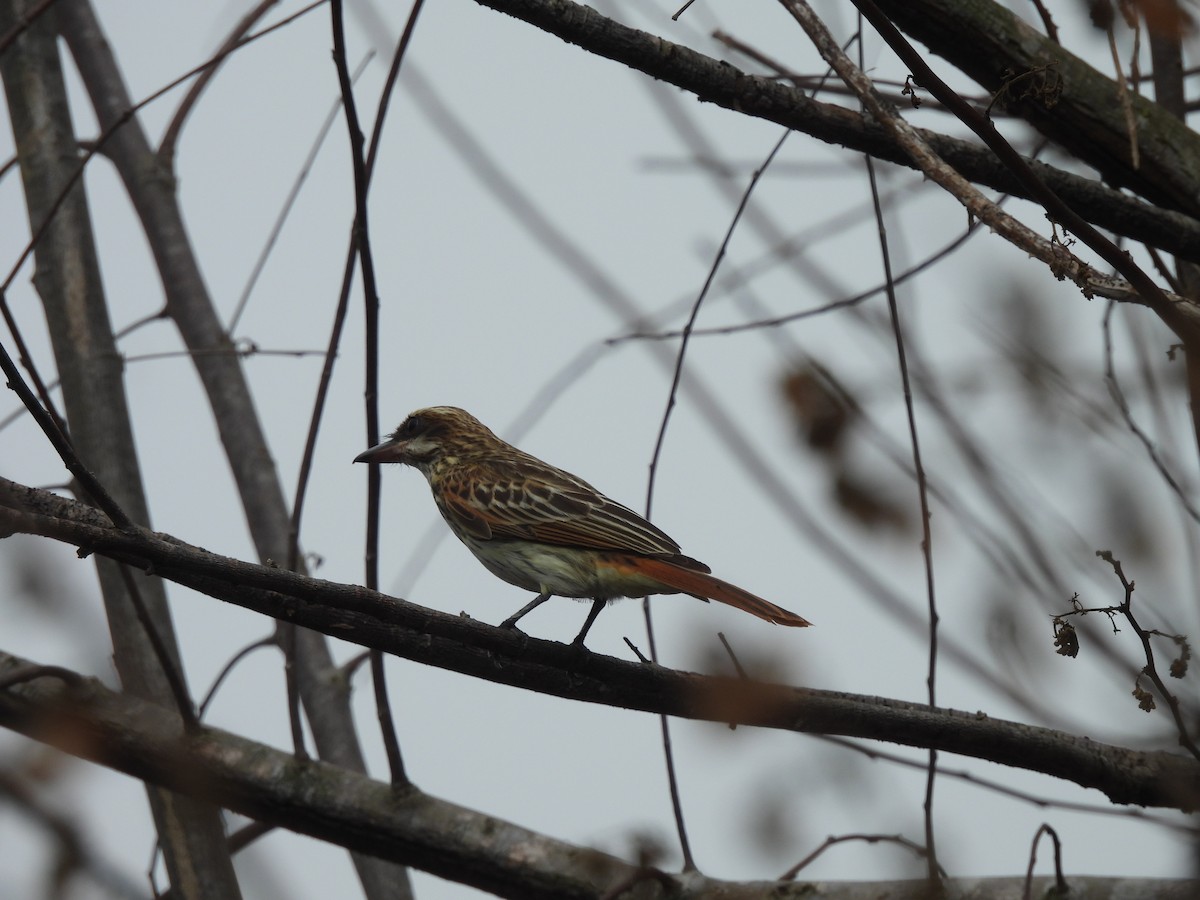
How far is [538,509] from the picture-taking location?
583cm

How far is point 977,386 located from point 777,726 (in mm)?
1082

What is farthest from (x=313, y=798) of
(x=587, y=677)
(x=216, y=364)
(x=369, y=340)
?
(x=216, y=364)

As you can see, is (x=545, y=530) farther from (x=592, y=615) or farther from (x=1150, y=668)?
(x=1150, y=668)

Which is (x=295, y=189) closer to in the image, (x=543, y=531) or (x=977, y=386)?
(x=543, y=531)

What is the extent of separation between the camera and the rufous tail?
4590 mm

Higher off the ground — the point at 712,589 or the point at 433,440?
the point at 433,440

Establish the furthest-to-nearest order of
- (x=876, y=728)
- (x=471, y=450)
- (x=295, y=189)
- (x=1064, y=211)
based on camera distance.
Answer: (x=471, y=450), (x=295, y=189), (x=876, y=728), (x=1064, y=211)

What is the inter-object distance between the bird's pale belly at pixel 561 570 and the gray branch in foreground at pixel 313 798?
1.22m

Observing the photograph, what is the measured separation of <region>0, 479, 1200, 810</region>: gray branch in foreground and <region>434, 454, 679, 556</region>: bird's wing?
1.30 metres

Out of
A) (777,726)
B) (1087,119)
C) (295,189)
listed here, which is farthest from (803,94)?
(295,189)

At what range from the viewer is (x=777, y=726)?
3670 millimetres

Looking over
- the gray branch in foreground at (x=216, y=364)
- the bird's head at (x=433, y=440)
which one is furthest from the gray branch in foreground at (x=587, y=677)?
the bird's head at (x=433, y=440)

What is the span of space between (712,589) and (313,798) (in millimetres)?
1536

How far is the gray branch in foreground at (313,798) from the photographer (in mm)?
4172
